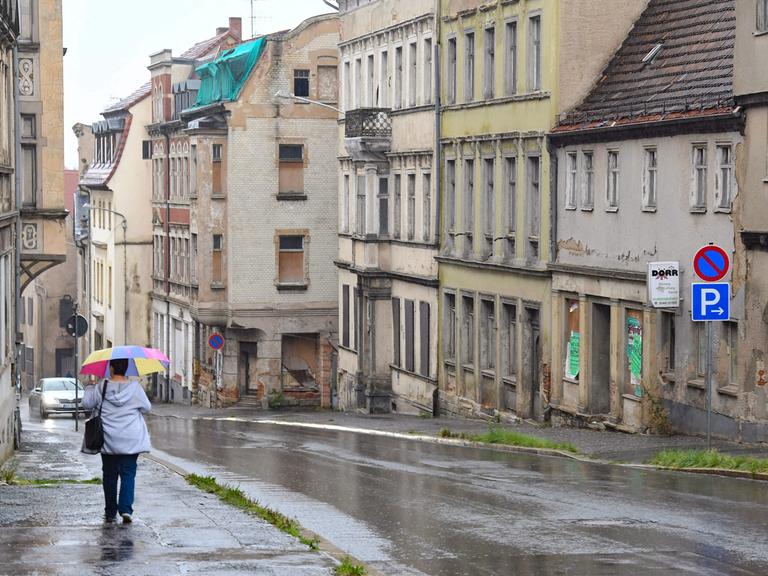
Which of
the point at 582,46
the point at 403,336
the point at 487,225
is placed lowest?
the point at 403,336

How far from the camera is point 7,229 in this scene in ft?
94.2

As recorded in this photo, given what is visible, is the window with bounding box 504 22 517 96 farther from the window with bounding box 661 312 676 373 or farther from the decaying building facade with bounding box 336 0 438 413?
the window with bounding box 661 312 676 373

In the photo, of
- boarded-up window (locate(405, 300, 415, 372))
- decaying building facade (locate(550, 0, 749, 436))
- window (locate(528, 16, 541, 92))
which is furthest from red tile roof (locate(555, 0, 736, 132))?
boarded-up window (locate(405, 300, 415, 372))

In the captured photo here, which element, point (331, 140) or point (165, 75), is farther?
point (165, 75)

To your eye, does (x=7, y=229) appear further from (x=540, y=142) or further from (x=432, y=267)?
(x=432, y=267)

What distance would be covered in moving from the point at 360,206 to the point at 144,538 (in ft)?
125

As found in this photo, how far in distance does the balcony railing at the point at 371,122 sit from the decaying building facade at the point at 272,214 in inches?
469

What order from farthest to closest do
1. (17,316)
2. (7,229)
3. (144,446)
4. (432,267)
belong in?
(432,267) → (17,316) → (7,229) → (144,446)

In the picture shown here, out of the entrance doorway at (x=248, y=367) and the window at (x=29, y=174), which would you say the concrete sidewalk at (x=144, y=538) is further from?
the entrance doorway at (x=248, y=367)

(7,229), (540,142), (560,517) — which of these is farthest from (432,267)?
(560,517)

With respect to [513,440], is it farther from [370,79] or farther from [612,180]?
[370,79]

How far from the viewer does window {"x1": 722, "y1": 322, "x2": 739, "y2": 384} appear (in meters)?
27.6

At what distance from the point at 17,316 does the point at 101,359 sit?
16929 millimetres

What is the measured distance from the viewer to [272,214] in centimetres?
6062
